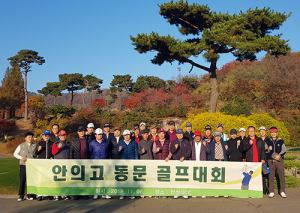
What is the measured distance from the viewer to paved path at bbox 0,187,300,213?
17.8 feet

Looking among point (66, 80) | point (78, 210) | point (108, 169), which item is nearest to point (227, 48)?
point (108, 169)

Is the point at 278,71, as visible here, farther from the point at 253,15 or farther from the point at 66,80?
the point at 66,80

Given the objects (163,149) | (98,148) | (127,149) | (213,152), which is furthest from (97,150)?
(213,152)

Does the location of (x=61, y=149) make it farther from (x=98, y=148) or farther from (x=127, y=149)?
(x=127, y=149)

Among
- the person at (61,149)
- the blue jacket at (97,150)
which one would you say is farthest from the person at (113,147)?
the person at (61,149)

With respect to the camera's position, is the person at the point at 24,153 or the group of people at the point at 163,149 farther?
the group of people at the point at 163,149

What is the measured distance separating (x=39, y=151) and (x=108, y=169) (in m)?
1.83

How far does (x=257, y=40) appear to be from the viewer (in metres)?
17.5

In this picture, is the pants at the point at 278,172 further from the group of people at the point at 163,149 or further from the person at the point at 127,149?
the person at the point at 127,149

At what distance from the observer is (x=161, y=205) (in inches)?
227

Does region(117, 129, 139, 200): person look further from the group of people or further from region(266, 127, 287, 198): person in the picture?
region(266, 127, 287, 198): person

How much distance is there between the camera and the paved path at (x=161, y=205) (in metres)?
5.43

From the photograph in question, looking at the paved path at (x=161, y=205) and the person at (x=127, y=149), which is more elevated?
the person at (x=127, y=149)

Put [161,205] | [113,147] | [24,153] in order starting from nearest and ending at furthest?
[161,205]
[24,153]
[113,147]
